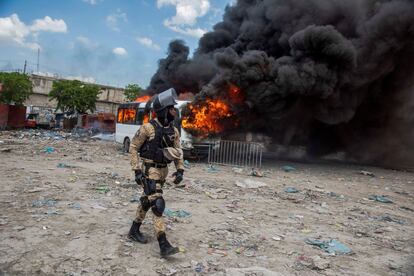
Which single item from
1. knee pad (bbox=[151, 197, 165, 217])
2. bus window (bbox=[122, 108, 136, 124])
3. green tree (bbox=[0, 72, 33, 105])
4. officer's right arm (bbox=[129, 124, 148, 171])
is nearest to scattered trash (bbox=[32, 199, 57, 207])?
officer's right arm (bbox=[129, 124, 148, 171])

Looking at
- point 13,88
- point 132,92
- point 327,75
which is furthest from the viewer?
point 132,92

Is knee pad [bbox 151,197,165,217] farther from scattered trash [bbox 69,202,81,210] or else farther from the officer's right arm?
Result: scattered trash [bbox 69,202,81,210]

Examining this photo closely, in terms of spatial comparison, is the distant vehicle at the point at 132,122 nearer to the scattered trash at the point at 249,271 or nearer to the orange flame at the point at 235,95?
the orange flame at the point at 235,95

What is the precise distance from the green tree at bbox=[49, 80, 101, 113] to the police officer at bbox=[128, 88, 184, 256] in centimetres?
2701

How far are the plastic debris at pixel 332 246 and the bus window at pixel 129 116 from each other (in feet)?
34.8

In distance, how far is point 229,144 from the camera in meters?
12.8

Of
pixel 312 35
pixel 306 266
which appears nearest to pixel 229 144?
pixel 312 35

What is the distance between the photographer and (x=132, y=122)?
1431 centimetres

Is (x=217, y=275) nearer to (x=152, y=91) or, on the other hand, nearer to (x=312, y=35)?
(x=312, y=35)

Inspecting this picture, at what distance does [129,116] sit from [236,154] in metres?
4.88

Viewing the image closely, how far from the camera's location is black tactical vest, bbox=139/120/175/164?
13.7ft

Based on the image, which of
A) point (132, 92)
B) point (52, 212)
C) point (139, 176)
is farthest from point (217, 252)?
point (132, 92)

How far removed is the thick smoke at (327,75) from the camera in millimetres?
13328

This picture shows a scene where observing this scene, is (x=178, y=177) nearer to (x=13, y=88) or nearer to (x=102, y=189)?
(x=102, y=189)
